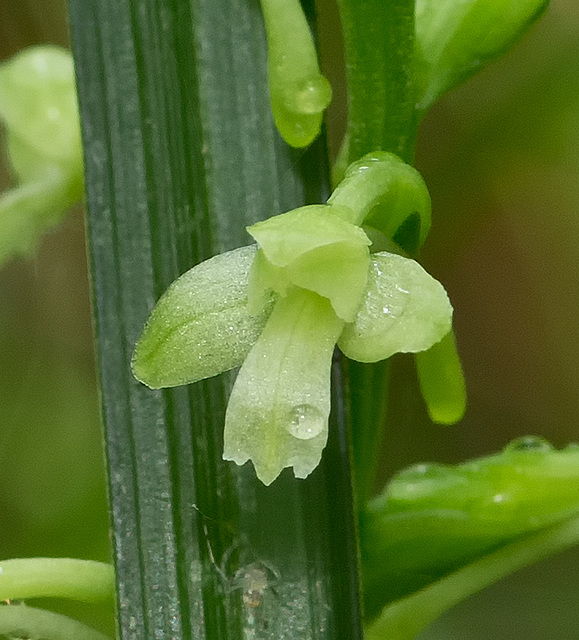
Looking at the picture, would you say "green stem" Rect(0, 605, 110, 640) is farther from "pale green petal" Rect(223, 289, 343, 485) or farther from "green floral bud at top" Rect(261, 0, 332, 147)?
"green floral bud at top" Rect(261, 0, 332, 147)

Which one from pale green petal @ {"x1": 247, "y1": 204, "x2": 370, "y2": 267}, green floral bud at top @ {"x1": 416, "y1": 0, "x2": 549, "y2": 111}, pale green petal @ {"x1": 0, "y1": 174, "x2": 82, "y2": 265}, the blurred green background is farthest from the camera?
the blurred green background

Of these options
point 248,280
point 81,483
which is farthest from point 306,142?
point 81,483

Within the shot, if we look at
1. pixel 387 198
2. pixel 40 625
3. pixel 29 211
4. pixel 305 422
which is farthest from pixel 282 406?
pixel 29 211

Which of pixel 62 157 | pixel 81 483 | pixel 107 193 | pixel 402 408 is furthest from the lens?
pixel 402 408

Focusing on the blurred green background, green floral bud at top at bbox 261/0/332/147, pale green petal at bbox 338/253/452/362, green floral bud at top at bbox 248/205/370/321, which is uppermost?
the blurred green background

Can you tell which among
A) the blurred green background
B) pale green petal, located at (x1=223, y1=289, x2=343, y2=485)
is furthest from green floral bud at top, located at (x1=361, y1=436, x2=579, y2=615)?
the blurred green background

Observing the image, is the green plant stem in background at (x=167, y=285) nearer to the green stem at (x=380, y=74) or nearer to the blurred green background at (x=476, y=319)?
the green stem at (x=380, y=74)

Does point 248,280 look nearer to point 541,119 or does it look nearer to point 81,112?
point 81,112
